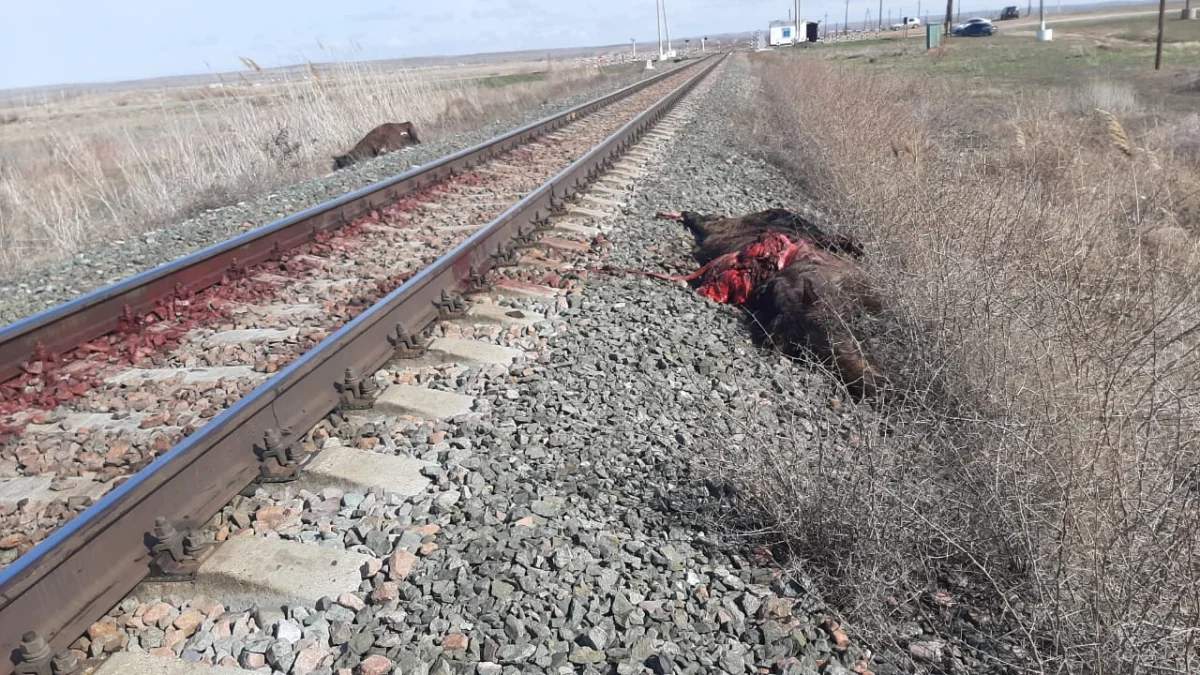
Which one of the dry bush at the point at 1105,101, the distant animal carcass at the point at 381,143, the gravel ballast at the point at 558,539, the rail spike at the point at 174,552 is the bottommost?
the dry bush at the point at 1105,101

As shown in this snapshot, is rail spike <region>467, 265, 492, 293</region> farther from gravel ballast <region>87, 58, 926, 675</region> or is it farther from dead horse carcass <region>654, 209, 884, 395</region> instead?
dead horse carcass <region>654, 209, 884, 395</region>

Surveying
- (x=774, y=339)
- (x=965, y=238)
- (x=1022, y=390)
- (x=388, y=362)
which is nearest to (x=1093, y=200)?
(x=965, y=238)

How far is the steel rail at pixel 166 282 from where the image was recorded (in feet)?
17.0

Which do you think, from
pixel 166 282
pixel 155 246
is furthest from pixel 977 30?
pixel 166 282

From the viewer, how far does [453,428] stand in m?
4.08

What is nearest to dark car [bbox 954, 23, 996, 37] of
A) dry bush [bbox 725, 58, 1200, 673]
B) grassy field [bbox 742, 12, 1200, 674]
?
grassy field [bbox 742, 12, 1200, 674]

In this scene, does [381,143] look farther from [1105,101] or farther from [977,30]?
[977,30]

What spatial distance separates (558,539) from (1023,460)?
1.72 metres

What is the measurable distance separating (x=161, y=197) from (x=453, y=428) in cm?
967

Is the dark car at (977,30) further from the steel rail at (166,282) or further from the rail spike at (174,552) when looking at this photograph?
the rail spike at (174,552)

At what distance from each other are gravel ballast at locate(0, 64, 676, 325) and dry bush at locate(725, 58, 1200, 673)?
614 cm

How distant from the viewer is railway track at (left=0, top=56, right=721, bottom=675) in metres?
2.90

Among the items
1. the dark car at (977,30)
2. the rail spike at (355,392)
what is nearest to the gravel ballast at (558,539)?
the rail spike at (355,392)

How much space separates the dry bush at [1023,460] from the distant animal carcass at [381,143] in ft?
37.2
